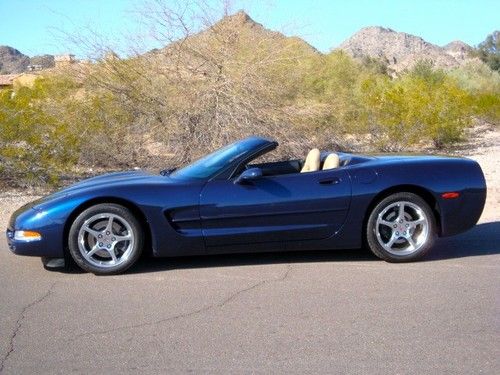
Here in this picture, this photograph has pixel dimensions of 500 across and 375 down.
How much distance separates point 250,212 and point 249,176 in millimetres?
325

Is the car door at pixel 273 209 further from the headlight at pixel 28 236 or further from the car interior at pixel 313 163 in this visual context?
the headlight at pixel 28 236

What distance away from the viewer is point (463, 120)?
22.3 metres

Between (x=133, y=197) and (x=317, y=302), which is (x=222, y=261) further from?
(x=317, y=302)

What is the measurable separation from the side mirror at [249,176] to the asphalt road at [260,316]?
816 millimetres

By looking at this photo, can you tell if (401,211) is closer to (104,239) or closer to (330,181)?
(330,181)

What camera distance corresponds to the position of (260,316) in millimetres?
5188

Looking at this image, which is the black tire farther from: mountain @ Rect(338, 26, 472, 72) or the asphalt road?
mountain @ Rect(338, 26, 472, 72)

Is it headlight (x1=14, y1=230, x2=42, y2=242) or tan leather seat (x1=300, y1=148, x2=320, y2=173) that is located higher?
tan leather seat (x1=300, y1=148, x2=320, y2=173)

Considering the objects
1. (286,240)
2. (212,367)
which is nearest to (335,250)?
(286,240)

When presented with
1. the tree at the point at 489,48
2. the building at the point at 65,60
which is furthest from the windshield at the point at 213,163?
the tree at the point at 489,48

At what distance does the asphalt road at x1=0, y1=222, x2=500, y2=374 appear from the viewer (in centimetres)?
433

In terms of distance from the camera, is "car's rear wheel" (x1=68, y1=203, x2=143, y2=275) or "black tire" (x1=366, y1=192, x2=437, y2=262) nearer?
"car's rear wheel" (x1=68, y1=203, x2=143, y2=275)

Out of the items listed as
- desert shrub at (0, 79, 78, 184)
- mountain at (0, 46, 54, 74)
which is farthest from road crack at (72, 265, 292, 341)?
mountain at (0, 46, 54, 74)

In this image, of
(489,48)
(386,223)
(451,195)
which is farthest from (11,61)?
(451,195)
